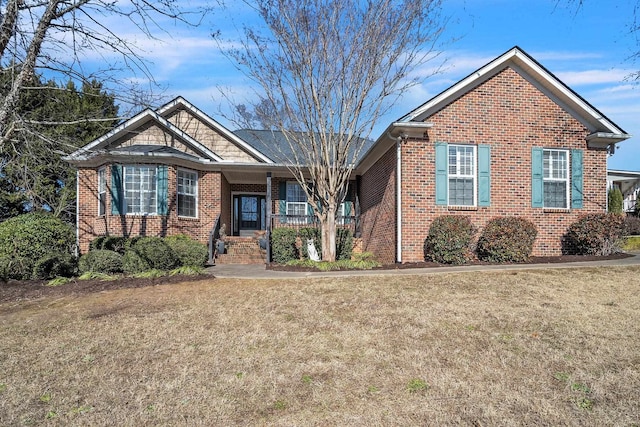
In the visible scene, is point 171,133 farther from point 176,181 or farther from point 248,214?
point 248,214

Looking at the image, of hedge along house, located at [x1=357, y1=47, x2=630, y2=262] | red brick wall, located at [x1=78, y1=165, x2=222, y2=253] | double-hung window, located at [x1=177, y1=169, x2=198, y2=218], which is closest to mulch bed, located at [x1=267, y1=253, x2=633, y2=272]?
hedge along house, located at [x1=357, y1=47, x2=630, y2=262]

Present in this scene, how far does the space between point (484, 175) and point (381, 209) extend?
10.2ft

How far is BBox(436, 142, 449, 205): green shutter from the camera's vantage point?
12.2m

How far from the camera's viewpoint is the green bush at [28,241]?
10797 mm

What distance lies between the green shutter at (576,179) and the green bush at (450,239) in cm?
342

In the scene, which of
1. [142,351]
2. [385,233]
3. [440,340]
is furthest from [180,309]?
[385,233]

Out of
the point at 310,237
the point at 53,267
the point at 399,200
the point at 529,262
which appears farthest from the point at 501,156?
the point at 53,267

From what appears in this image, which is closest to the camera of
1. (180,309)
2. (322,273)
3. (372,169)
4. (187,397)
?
(187,397)

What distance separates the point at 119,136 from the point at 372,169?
345 inches

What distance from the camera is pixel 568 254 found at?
1259 centimetres

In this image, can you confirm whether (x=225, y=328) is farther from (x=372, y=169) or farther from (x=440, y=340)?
(x=372, y=169)

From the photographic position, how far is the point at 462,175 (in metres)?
12.5

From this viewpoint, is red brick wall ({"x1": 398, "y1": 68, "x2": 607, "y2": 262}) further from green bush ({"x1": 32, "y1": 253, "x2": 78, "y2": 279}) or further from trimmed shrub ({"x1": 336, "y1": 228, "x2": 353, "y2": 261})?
green bush ({"x1": 32, "y1": 253, "x2": 78, "y2": 279})

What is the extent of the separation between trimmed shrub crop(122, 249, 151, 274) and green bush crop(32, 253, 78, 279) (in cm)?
125
